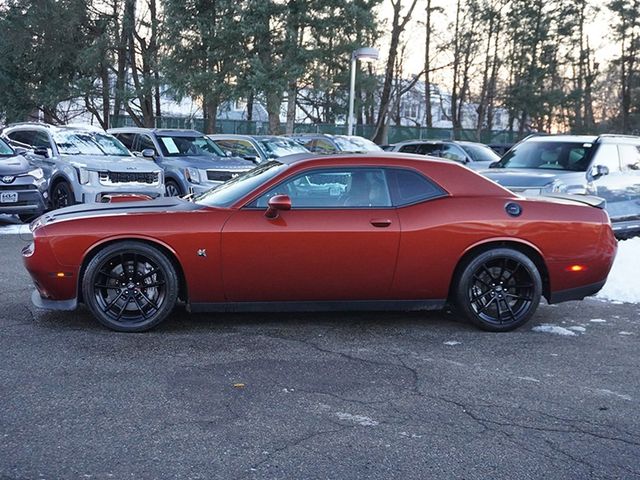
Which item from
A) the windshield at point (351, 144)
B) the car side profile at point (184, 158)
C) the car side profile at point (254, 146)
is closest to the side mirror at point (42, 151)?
the car side profile at point (184, 158)

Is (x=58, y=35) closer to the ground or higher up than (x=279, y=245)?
higher up

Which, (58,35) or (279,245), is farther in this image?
(58,35)

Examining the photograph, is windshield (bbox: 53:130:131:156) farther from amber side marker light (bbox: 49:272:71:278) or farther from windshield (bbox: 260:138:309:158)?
amber side marker light (bbox: 49:272:71:278)

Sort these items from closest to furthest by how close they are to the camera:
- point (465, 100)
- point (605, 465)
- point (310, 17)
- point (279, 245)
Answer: point (605, 465) < point (279, 245) < point (310, 17) < point (465, 100)

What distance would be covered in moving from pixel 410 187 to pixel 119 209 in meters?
2.44

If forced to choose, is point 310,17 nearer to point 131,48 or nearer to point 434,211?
point 131,48

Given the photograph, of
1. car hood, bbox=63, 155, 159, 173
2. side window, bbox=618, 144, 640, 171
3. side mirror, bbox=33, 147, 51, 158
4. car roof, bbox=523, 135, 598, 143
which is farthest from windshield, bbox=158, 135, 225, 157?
side window, bbox=618, 144, 640, 171

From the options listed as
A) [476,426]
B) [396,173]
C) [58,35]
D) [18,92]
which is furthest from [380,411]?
[18,92]

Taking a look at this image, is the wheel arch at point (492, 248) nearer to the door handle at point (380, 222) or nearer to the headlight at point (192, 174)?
the door handle at point (380, 222)

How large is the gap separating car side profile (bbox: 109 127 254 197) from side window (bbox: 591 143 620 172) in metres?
6.74

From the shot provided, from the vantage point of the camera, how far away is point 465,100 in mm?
56844

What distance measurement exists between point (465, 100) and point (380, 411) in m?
54.6

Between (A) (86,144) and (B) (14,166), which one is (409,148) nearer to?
(A) (86,144)

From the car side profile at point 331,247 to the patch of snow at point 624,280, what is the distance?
1.65 metres
